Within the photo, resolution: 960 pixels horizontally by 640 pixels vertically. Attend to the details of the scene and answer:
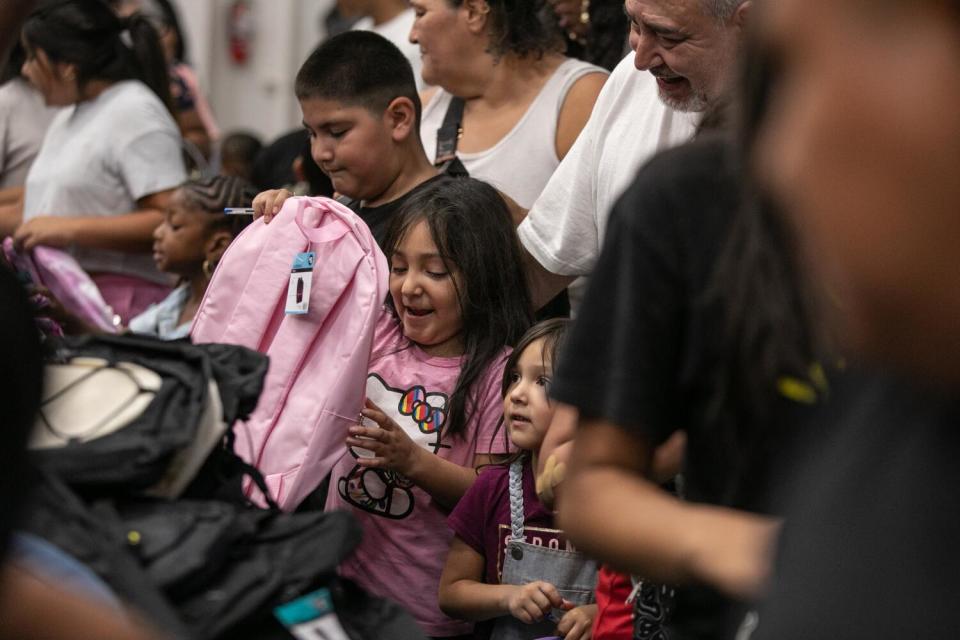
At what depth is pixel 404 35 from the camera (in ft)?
14.6

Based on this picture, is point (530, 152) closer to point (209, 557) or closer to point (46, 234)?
point (46, 234)

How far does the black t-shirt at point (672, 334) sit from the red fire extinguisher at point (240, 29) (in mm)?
8447

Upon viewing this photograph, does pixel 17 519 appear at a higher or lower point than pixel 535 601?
higher

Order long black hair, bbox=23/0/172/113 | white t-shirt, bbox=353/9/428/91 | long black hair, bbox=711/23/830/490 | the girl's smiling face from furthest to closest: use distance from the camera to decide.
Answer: long black hair, bbox=23/0/172/113, white t-shirt, bbox=353/9/428/91, the girl's smiling face, long black hair, bbox=711/23/830/490

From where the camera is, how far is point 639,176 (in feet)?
4.80

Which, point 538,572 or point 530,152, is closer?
point 538,572

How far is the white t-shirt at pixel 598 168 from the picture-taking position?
2.72 meters

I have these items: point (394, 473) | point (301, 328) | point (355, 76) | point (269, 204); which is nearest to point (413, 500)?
point (394, 473)

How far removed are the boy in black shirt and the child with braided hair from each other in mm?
692

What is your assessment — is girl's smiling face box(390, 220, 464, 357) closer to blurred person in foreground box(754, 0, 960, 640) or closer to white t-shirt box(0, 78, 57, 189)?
blurred person in foreground box(754, 0, 960, 640)

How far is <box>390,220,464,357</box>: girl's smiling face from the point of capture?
303 centimetres

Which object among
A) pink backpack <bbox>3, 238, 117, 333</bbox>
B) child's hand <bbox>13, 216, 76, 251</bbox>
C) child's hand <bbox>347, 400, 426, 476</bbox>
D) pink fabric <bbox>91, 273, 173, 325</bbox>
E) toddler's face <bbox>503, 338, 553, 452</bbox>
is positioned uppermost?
toddler's face <bbox>503, 338, 553, 452</bbox>

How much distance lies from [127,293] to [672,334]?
3.26 meters

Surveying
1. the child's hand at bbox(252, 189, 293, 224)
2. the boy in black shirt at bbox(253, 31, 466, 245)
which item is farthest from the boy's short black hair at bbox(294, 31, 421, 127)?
the child's hand at bbox(252, 189, 293, 224)
